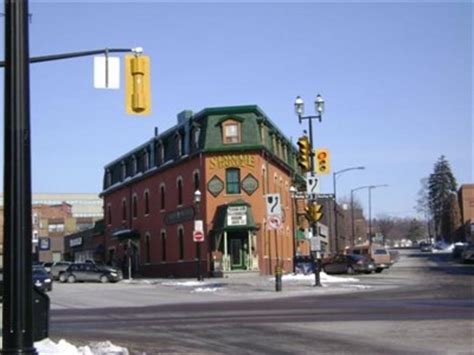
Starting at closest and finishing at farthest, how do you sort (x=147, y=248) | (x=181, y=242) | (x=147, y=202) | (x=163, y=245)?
(x=181, y=242) < (x=163, y=245) < (x=147, y=248) < (x=147, y=202)

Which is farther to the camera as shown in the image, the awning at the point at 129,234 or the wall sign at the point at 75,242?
the wall sign at the point at 75,242

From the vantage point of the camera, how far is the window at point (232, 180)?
5028 cm

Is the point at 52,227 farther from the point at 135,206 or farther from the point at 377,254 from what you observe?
the point at 377,254

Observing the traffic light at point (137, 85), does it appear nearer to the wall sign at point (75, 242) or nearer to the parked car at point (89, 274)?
the parked car at point (89, 274)

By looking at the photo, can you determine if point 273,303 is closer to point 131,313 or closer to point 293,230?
point 131,313

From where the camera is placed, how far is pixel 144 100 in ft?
46.9

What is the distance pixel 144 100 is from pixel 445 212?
138856 millimetres

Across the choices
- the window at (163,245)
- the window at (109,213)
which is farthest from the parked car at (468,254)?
the window at (109,213)

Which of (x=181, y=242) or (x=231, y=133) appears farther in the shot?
(x=181, y=242)

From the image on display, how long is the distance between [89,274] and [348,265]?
1795cm

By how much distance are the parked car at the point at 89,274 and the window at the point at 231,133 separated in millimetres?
11901

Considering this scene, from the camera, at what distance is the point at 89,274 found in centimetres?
5131

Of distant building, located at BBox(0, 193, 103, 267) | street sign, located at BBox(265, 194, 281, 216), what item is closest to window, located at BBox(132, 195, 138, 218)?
distant building, located at BBox(0, 193, 103, 267)

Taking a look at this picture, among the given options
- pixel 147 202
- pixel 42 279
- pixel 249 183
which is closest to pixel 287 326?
pixel 42 279
